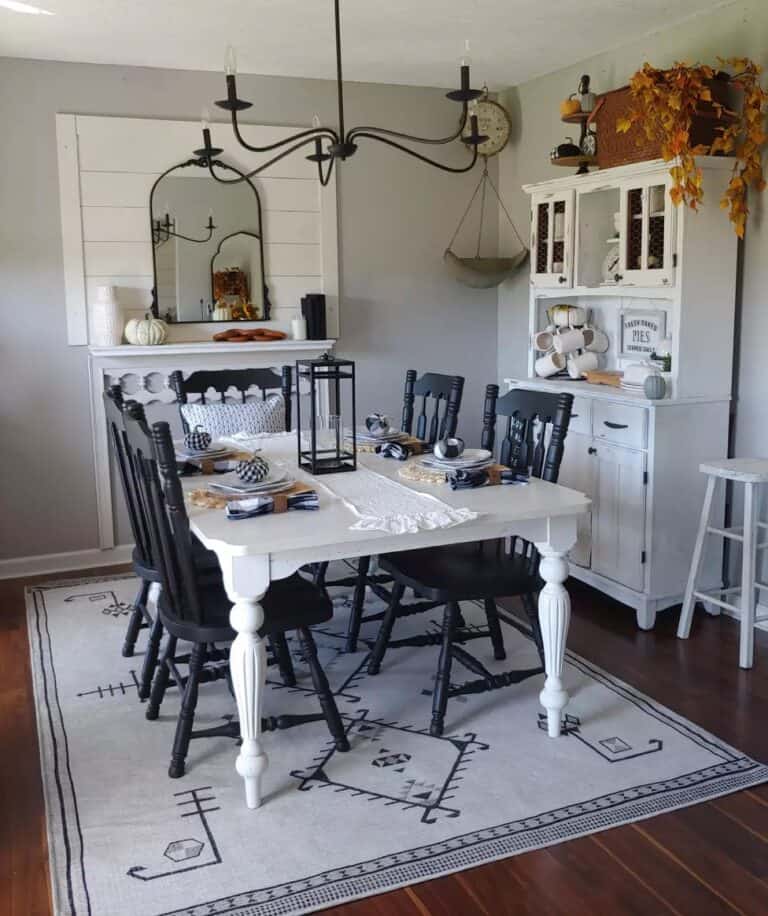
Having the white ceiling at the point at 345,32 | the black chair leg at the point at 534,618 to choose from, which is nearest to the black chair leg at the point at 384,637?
the black chair leg at the point at 534,618

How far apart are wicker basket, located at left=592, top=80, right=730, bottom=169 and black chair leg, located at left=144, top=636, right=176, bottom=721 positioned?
257 centimetres

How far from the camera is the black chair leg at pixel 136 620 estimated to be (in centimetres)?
327

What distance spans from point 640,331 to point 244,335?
1.94 m

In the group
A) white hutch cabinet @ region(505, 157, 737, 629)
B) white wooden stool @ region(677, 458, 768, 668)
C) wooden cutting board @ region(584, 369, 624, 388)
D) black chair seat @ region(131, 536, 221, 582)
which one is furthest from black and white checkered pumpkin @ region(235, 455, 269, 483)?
wooden cutting board @ region(584, 369, 624, 388)

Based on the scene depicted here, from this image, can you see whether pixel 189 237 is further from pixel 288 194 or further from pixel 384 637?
pixel 384 637

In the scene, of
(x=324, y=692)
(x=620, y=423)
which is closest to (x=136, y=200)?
(x=620, y=423)

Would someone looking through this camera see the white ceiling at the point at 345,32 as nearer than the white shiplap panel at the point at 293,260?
Yes

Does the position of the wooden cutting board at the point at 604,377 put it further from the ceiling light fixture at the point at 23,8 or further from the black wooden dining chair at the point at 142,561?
the ceiling light fixture at the point at 23,8

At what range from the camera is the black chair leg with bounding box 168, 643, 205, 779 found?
250 cm

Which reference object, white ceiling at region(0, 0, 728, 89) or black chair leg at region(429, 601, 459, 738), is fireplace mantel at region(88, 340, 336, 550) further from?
black chair leg at region(429, 601, 459, 738)

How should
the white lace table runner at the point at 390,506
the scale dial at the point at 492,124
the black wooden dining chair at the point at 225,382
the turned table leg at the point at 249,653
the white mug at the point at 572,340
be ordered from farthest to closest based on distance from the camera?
the scale dial at the point at 492,124 → the white mug at the point at 572,340 → the black wooden dining chair at the point at 225,382 → the white lace table runner at the point at 390,506 → the turned table leg at the point at 249,653

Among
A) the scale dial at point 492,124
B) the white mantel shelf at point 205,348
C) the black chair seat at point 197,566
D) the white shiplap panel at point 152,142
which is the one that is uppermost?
the scale dial at point 492,124

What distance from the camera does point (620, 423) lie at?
373 centimetres

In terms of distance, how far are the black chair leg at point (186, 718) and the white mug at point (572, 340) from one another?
2.45 meters
